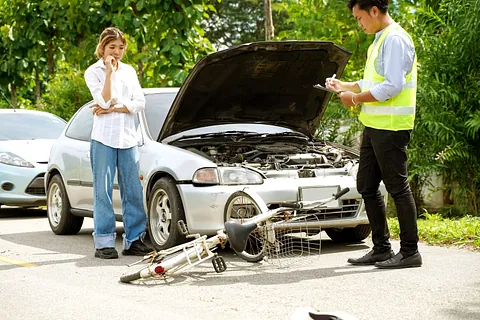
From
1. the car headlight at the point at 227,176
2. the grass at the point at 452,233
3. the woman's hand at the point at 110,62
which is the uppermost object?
the woman's hand at the point at 110,62

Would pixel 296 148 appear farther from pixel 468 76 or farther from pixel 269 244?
pixel 468 76

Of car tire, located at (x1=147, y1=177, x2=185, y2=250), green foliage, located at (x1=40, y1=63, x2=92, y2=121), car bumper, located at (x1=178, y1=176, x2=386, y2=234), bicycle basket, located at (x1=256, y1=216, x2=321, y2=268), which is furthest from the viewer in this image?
green foliage, located at (x1=40, y1=63, x2=92, y2=121)

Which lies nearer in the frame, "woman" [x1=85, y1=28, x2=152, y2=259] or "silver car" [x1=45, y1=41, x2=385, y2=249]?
"silver car" [x1=45, y1=41, x2=385, y2=249]

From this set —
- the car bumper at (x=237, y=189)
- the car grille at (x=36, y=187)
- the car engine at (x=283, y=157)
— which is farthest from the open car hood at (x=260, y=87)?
the car grille at (x=36, y=187)

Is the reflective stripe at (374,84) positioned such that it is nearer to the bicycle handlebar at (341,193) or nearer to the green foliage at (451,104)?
the bicycle handlebar at (341,193)

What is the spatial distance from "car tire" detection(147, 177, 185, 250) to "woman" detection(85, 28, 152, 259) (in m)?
0.15

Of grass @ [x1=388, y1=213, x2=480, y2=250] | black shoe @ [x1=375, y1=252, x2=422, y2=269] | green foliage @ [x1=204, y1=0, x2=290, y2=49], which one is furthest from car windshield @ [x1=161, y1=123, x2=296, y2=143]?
green foliage @ [x1=204, y1=0, x2=290, y2=49]

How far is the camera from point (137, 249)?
846 centimetres

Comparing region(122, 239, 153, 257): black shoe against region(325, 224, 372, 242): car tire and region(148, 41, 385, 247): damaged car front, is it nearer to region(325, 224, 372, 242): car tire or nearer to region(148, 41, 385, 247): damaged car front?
region(148, 41, 385, 247): damaged car front

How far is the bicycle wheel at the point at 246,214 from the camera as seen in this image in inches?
299

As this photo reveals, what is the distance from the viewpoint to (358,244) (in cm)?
902

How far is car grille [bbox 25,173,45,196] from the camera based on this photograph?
1303 centimetres

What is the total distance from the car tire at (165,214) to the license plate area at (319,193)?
40.6 inches

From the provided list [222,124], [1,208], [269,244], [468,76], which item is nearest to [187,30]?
[1,208]
